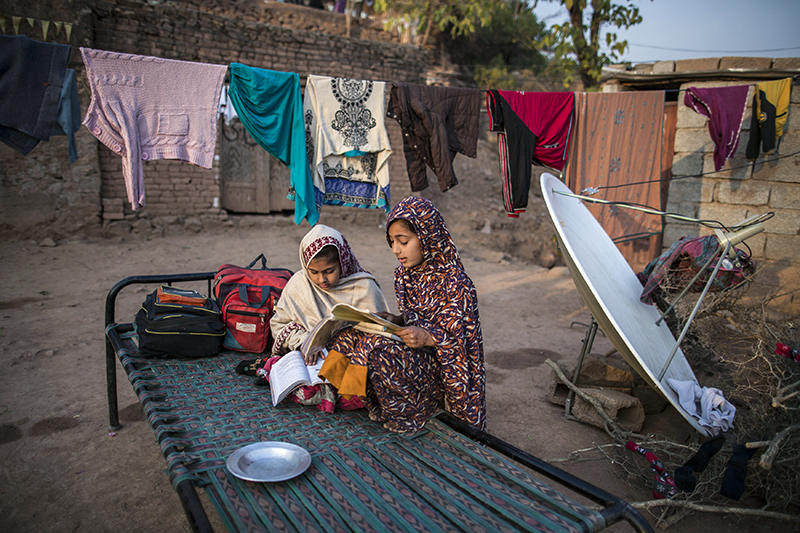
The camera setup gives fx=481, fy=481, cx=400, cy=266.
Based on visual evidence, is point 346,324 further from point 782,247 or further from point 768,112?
point 782,247

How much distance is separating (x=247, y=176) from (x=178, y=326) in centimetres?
667

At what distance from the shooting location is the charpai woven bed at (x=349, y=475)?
155cm

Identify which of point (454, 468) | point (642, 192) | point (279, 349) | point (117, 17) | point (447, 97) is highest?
point (117, 17)

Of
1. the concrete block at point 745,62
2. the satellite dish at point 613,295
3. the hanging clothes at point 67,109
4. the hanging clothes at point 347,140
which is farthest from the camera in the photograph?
the concrete block at point 745,62

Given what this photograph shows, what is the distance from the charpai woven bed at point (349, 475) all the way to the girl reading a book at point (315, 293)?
291 millimetres

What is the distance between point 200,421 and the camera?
2.08 m

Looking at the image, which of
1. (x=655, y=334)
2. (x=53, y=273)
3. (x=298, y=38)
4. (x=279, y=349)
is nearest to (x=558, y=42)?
(x=298, y=38)

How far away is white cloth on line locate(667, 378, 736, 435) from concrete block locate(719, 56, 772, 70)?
4.60m

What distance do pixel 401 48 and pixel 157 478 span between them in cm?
885

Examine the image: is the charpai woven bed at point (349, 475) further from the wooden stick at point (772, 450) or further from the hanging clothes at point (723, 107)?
the hanging clothes at point (723, 107)

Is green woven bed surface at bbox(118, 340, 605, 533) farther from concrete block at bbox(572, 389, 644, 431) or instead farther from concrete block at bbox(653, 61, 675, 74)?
concrete block at bbox(653, 61, 675, 74)

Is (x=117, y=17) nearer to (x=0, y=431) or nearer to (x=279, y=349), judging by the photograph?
(x=0, y=431)

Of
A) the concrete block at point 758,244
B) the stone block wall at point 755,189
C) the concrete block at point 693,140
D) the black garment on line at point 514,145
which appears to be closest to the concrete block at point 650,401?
the black garment on line at point 514,145

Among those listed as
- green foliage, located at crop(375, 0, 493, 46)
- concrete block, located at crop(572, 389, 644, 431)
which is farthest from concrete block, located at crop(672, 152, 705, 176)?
green foliage, located at crop(375, 0, 493, 46)
